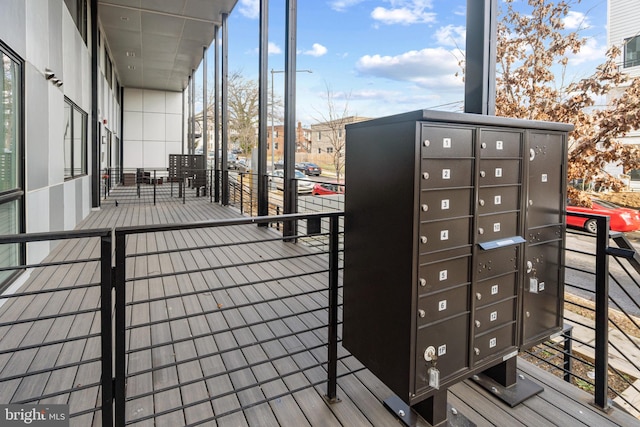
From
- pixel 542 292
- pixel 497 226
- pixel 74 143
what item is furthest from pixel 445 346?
pixel 74 143

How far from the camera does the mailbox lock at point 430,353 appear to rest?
4.58 feet

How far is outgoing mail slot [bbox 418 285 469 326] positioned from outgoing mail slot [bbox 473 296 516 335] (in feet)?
0.37

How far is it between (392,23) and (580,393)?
856cm

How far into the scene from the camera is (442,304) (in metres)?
1.43

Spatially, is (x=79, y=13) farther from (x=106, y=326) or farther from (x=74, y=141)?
(x=106, y=326)

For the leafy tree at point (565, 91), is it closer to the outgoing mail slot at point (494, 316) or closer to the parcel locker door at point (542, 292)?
the parcel locker door at point (542, 292)

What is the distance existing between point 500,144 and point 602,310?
0.96 metres

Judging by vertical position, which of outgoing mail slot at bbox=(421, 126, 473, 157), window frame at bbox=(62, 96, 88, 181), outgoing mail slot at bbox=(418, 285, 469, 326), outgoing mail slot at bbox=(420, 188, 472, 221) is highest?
window frame at bbox=(62, 96, 88, 181)

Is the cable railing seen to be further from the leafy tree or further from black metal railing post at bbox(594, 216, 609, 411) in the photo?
the leafy tree

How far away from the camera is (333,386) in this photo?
1.73 meters

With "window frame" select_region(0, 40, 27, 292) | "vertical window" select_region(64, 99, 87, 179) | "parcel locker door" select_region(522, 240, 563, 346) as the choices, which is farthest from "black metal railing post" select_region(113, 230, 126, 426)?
"vertical window" select_region(64, 99, 87, 179)

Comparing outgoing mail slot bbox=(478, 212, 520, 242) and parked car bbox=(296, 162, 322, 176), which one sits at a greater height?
parked car bbox=(296, 162, 322, 176)

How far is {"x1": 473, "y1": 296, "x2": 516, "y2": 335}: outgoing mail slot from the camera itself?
1554mm

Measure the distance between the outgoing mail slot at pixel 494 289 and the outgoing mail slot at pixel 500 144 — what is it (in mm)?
513
